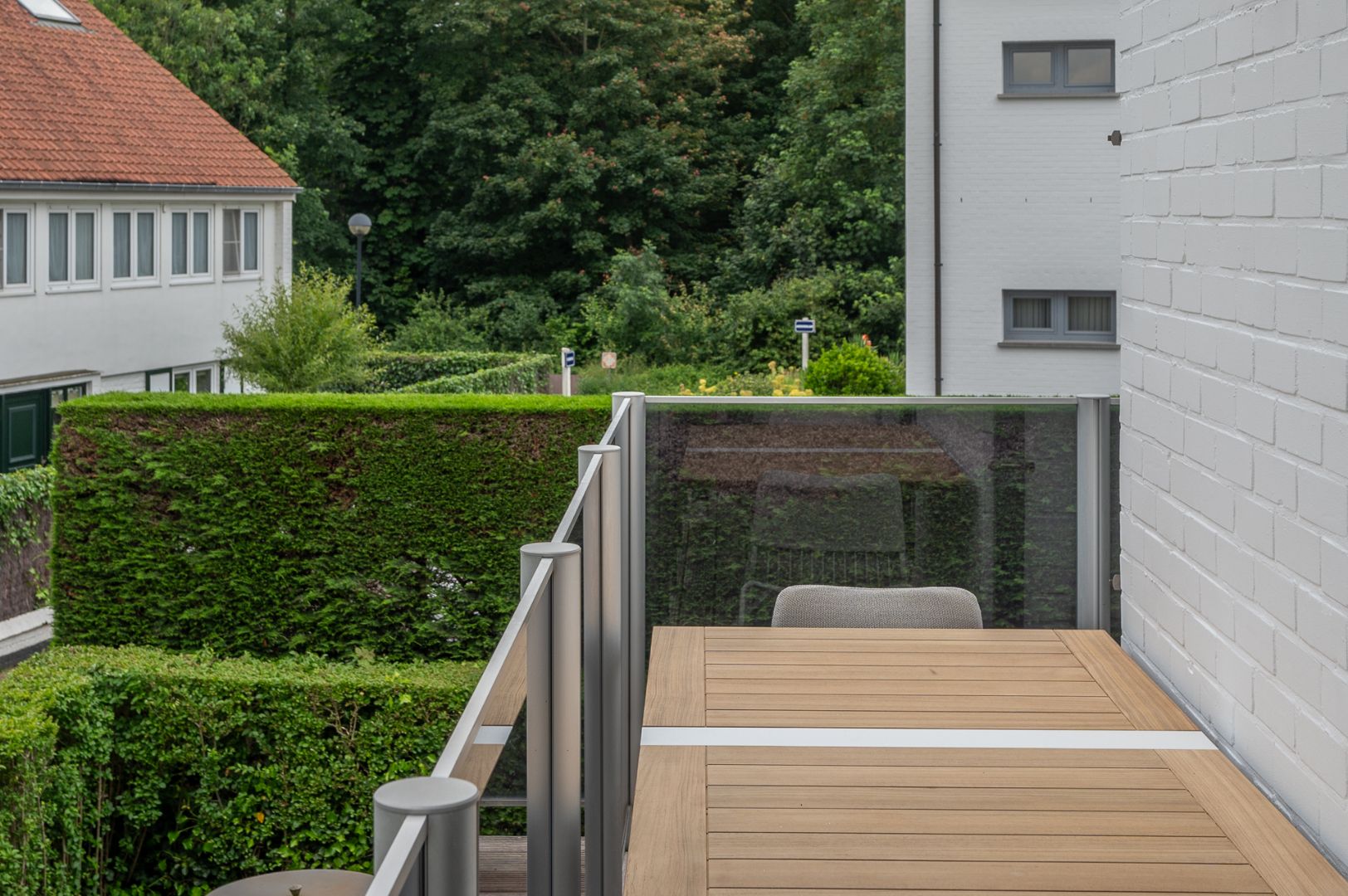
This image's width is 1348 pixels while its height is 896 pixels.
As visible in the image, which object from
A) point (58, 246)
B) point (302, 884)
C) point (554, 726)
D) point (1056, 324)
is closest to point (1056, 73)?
point (1056, 324)

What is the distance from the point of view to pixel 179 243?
22.8 meters

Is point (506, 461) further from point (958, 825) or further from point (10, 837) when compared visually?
point (958, 825)

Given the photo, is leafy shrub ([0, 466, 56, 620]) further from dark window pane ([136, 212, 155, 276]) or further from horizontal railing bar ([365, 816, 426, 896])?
horizontal railing bar ([365, 816, 426, 896])

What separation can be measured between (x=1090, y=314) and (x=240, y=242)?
14.7m

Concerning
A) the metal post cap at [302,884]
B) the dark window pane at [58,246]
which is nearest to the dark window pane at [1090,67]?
the metal post cap at [302,884]

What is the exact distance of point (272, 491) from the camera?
1017 centimetres

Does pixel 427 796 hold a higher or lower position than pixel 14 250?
lower

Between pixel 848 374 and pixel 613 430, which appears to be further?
pixel 848 374

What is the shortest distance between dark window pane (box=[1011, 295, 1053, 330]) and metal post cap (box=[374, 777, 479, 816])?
14.7 metres

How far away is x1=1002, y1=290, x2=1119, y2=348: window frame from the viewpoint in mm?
15242

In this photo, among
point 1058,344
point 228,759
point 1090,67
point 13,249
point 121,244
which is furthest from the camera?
point 121,244

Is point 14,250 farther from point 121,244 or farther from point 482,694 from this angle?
point 482,694

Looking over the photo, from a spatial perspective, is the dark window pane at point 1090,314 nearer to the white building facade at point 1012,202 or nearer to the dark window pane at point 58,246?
the white building facade at point 1012,202

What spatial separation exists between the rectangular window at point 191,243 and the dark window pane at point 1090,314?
44.5 ft
